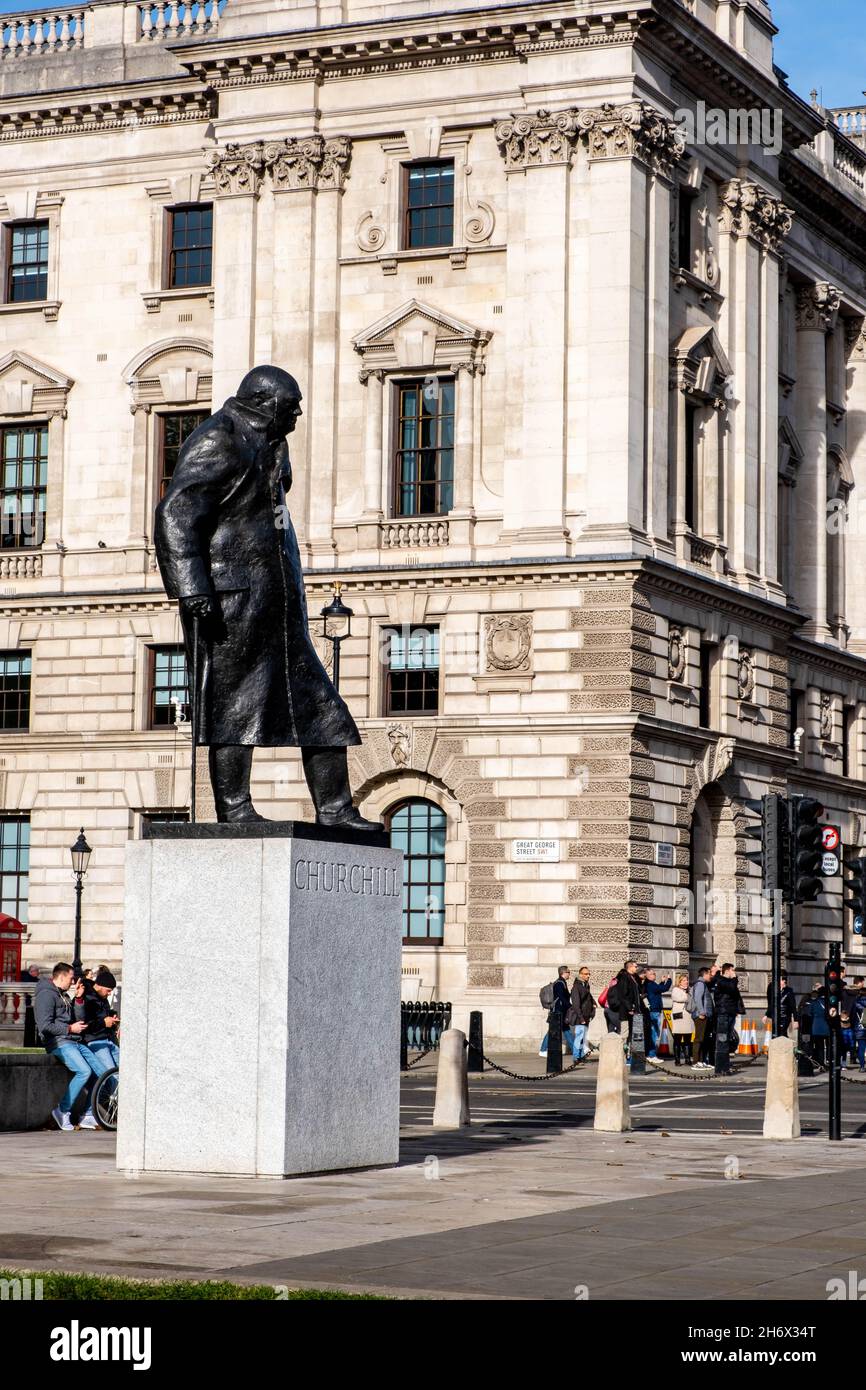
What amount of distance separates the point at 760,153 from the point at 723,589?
11.1 meters

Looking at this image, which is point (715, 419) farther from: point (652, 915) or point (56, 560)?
point (56, 560)

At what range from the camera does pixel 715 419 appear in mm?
51844

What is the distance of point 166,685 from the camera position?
5209 centimetres

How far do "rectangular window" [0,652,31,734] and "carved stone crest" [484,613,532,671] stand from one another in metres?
12.0

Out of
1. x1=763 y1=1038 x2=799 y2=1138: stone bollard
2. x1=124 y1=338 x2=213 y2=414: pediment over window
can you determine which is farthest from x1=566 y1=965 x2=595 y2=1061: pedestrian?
x1=763 y1=1038 x2=799 y2=1138: stone bollard

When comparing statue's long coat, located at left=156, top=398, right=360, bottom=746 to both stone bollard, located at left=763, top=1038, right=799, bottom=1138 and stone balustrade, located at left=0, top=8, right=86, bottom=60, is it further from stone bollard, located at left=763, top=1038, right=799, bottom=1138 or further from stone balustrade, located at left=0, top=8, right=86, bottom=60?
stone balustrade, located at left=0, top=8, right=86, bottom=60

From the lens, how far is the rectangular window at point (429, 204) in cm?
5000

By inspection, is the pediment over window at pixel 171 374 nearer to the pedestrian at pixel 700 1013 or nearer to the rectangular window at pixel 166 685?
the rectangular window at pixel 166 685

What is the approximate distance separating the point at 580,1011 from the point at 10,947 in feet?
40.4

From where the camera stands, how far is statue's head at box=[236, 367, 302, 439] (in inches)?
720

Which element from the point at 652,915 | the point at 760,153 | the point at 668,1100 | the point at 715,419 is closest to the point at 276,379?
the point at 668,1100

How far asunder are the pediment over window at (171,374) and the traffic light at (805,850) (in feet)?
90.8

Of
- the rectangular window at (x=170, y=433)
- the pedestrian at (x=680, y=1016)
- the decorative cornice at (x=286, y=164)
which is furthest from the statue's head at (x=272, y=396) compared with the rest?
the rectangular window at (x=170, y=433)

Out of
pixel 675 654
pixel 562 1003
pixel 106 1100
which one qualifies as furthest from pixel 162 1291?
pixel 675 654
